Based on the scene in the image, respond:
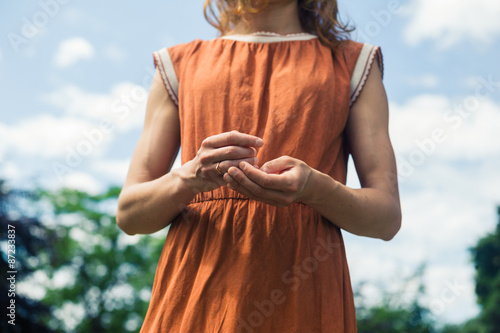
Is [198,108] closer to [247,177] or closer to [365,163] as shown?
[247,177]

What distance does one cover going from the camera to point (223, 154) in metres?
1.30

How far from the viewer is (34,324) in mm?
15578

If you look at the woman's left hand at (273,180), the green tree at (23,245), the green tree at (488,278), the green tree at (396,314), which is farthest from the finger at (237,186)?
the green tree at (488,278)

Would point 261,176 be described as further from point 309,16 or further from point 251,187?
point 309,16

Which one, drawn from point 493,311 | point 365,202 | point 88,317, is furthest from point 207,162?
point 493,311

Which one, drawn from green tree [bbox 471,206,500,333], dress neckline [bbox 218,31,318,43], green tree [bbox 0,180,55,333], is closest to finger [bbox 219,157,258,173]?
dress neckline [bbox 218,31,318,43]

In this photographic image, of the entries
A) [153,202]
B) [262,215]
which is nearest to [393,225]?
[262,215]

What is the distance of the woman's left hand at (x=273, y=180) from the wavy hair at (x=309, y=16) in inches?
26.6

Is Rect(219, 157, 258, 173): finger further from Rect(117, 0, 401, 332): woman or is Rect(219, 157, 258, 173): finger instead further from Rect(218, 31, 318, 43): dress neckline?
Rect(218, 31, 318, 43): dress neckline

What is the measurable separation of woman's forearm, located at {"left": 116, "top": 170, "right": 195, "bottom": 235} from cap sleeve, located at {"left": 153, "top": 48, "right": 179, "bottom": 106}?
13.7 inches

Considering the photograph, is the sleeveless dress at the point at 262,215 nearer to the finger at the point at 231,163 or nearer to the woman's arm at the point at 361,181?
the woman's arm at the point at 361,181

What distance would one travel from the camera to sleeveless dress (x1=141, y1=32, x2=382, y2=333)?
143 cm

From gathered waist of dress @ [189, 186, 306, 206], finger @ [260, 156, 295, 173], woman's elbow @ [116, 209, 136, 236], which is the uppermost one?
finger @ [260, 156, 295, 173]

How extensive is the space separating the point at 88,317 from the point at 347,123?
88.3ft
